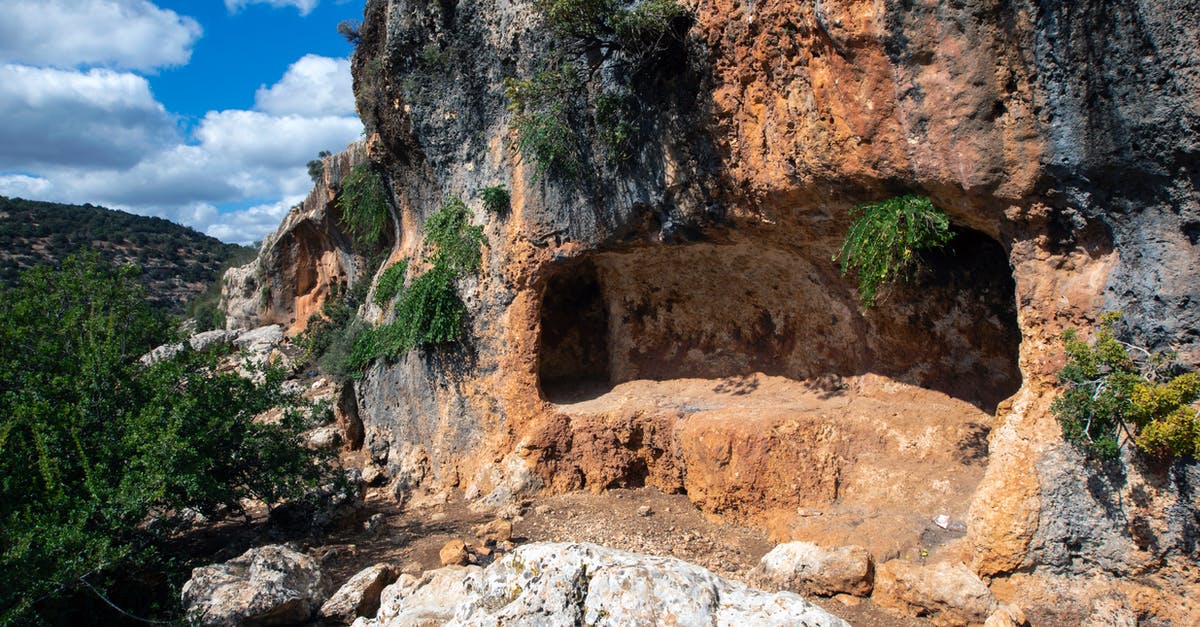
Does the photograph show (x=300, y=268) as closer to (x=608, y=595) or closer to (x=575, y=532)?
(x=575, y=532)

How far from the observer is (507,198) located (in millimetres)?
8750

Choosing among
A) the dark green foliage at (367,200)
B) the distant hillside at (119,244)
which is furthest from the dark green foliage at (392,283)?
the distant hillside at (119,244)

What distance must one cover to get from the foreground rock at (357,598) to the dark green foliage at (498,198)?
4442mm

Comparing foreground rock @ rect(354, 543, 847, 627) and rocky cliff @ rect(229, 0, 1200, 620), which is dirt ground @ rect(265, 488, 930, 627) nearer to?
rocky cliff @ rect(229, 0, 1200, 620)

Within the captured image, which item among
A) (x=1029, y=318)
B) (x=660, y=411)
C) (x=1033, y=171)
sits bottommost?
(x=660, y=411)

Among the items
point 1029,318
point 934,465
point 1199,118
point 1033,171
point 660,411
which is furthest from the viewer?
point 660,411

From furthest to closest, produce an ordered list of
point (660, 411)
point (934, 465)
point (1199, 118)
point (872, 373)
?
point (660, 411) < point (872, 373) < point (934, 465) < point (1199, 118)

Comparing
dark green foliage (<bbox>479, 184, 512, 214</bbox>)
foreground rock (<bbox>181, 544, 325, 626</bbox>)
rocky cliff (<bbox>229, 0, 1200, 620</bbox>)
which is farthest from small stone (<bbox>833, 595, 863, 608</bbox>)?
dark green foliage (<bbox>479, 184, 512, 214</bbox>)

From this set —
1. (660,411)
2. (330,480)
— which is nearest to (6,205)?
(330,480)

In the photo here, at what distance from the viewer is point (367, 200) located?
11766 mm

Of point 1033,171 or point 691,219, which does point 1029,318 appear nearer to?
point 1033,171

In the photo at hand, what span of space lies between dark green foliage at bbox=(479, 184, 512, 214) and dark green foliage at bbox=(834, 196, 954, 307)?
4.17 meters

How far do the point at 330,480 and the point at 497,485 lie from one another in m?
1.98

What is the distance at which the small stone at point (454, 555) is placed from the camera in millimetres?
6613
